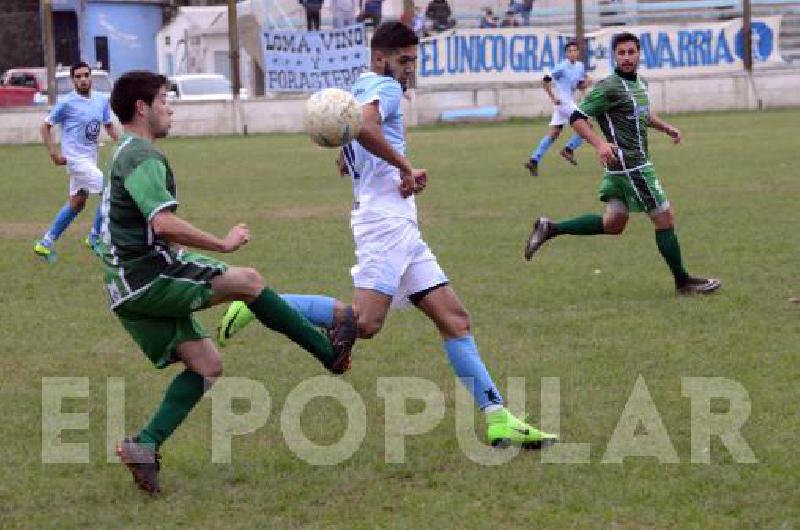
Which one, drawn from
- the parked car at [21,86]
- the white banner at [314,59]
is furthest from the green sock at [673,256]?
the parked car at [21,86]

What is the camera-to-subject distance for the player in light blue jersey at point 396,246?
611cm

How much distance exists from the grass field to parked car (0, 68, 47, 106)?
24038mm

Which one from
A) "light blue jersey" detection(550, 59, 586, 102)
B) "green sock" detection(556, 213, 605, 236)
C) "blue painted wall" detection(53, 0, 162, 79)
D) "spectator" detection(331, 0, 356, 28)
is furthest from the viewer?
"blue painted wall" detection(53, 0, 162, 79)

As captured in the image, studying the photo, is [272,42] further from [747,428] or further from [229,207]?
[747,428]

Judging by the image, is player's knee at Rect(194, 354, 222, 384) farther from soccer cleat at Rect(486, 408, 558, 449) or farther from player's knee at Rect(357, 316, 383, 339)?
soccer cleat at Rect(486, 408, 558, 449)

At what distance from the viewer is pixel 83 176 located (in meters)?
14.0

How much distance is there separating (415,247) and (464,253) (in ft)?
20.1

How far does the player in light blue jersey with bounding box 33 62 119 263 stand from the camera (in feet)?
45.9

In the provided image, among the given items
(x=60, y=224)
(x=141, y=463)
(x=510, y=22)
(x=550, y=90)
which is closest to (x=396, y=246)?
(x=141, y=463)

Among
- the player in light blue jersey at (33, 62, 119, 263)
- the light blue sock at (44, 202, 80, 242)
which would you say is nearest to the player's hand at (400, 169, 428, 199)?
the light blue sock at (44, 202, 80, 242)

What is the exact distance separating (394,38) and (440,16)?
109 ft

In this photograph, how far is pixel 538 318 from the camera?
9125mm

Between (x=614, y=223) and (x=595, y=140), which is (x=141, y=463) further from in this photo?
(x=614, y=223)

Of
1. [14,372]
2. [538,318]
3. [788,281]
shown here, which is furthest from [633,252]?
[14,372]
